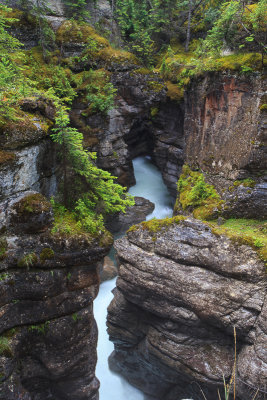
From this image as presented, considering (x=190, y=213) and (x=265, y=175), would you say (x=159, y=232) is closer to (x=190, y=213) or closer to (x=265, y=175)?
(x=190, y=213)

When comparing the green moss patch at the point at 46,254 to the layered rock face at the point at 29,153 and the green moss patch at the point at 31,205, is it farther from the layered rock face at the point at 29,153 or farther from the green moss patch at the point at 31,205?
the layered rock face at the point at 29,153

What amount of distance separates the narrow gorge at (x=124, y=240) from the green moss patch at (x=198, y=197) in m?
0.09

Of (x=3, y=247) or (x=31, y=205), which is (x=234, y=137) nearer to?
(x=31, y=205)

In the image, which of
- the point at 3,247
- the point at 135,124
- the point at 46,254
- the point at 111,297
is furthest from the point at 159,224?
the point at 135,124

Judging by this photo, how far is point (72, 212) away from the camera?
9.82 meters

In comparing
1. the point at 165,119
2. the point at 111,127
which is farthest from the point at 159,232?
the point at 165,119

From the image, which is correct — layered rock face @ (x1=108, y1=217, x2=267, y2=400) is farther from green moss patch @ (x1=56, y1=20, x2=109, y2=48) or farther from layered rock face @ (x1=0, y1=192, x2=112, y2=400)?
green moss patch @ (x1=56, y1=20, x2=109, y2=48)

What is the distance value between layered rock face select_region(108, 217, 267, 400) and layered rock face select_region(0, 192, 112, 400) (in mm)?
2951

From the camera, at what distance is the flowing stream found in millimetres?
15023

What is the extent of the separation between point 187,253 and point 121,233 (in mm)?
11518

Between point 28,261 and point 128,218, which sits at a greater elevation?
point 28,261

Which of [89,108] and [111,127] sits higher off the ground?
[89,108]

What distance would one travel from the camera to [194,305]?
10.8 metres

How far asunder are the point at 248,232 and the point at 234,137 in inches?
215
